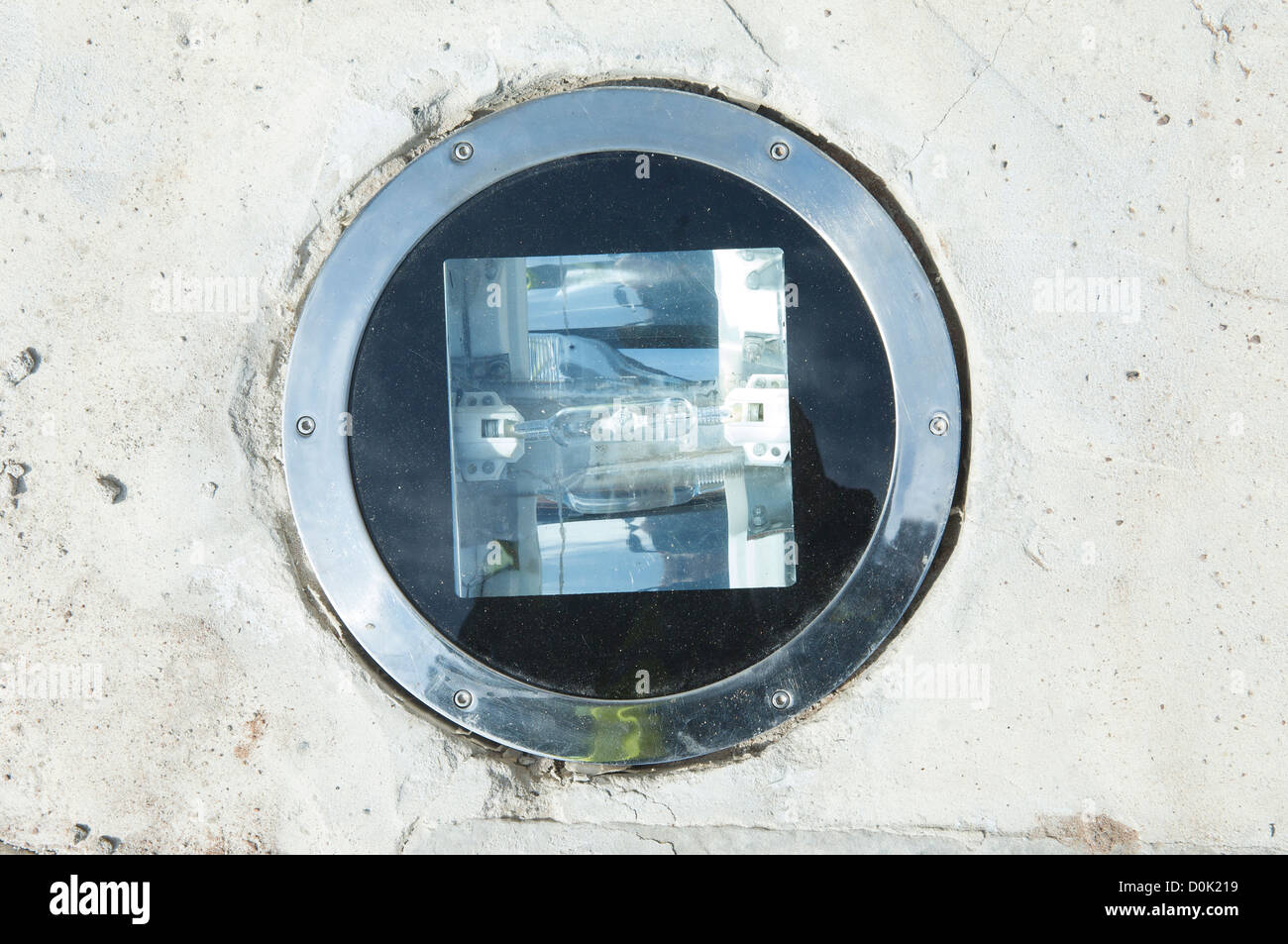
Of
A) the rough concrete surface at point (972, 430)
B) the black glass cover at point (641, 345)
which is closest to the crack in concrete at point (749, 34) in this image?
the rough concrete surface at point (972, 430)

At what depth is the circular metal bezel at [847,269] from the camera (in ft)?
3.17

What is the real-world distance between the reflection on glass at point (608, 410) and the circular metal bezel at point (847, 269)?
0.31ft

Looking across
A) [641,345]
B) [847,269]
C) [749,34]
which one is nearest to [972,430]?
[847,269]

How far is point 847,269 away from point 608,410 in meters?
0.36

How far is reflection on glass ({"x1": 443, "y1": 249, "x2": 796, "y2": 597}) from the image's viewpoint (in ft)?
3.20

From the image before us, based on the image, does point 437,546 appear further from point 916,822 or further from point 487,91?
point 916,822

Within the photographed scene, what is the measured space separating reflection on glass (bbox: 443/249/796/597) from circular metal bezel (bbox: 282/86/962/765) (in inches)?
3.7

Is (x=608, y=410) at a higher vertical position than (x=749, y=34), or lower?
lower

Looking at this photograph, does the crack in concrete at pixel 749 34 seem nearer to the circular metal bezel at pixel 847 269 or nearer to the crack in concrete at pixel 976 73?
the circular metal bezel at pixel 847 269

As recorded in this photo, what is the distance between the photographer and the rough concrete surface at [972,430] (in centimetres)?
96

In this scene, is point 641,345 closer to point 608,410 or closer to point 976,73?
point 608,410

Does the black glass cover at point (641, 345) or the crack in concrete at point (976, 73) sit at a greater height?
the crack in concrete at point (976, 73)

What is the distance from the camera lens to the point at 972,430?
0.98 metres

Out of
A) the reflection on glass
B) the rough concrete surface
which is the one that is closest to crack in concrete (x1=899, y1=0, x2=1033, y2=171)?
the rough concrete surface
